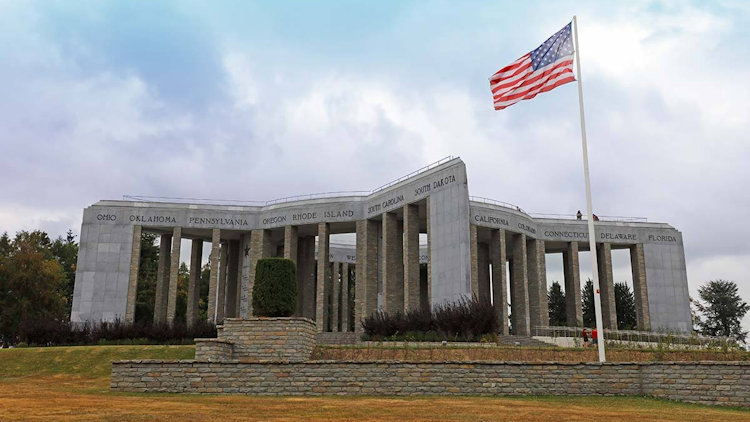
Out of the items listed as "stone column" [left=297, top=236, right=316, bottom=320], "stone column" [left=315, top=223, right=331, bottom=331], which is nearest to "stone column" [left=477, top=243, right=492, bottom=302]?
"stone column" [left=315, top=223, right=331, bottom=331]

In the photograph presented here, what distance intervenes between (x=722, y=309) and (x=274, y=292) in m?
50.3

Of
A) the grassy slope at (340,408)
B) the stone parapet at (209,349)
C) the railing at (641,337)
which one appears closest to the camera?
the grassy slope at (340,408)

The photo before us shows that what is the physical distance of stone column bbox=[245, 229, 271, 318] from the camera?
42281 millimetres

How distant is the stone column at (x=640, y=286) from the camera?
146ft

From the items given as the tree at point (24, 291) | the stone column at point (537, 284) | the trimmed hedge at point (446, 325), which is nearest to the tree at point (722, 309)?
the stone column at point (537, 284)

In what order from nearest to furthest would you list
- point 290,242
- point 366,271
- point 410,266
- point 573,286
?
point 410,266 → point 366,271 → point 290,242 → point 573,286

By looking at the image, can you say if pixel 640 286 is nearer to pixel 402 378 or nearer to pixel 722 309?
pixel 722 309

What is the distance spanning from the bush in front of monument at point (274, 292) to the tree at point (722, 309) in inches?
1872

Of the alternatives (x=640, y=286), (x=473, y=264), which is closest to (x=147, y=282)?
(x=473, y=264)

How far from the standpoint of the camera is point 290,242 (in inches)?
1630

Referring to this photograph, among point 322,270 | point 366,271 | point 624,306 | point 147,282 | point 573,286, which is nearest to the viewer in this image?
point 366,271

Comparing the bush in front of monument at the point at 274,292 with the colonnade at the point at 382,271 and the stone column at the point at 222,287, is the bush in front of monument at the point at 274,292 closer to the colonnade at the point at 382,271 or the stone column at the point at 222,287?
the colonnade at the point at 382,271

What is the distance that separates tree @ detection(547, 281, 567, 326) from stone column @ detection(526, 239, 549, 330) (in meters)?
18.2

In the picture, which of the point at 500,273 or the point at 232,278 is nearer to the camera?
the point at 500,273
